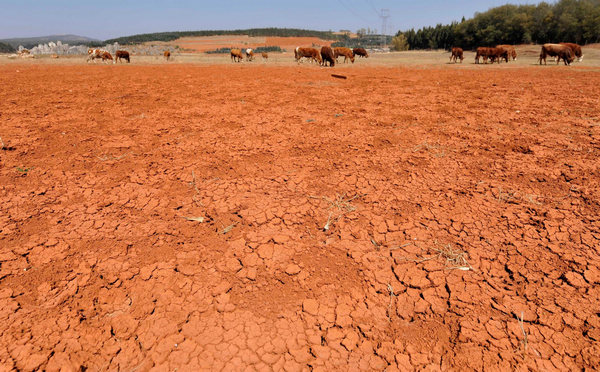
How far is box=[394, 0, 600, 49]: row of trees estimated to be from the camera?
39.5 m

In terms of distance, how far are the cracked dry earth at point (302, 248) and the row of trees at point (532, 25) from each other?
50.2m

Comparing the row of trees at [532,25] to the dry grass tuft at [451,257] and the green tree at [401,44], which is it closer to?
the green tree at [401,44]

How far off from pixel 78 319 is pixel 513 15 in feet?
218

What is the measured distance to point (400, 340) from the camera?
84.6 inches

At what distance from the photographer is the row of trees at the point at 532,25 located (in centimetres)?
3953

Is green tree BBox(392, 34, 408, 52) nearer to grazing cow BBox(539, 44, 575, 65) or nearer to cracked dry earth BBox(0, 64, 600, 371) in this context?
grazing cow BBox(539, 44, 575, 65)

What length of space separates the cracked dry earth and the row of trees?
50173 millimetres

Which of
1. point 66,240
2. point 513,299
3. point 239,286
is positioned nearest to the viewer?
point 513,299

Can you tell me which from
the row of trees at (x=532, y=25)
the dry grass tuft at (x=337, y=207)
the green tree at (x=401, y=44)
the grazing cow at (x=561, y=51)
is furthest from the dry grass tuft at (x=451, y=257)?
the green tree at (x=401, y=44)

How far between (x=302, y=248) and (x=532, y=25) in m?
62.1

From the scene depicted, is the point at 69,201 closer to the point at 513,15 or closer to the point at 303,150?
the point at 303,150

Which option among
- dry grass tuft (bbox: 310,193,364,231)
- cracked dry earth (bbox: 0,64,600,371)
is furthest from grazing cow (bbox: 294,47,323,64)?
dry grass tuft (bbox: 310,193,364,231)

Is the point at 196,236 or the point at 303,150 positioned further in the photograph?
the point at 303,150

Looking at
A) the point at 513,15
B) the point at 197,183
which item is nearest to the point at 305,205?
the point at 197,183
